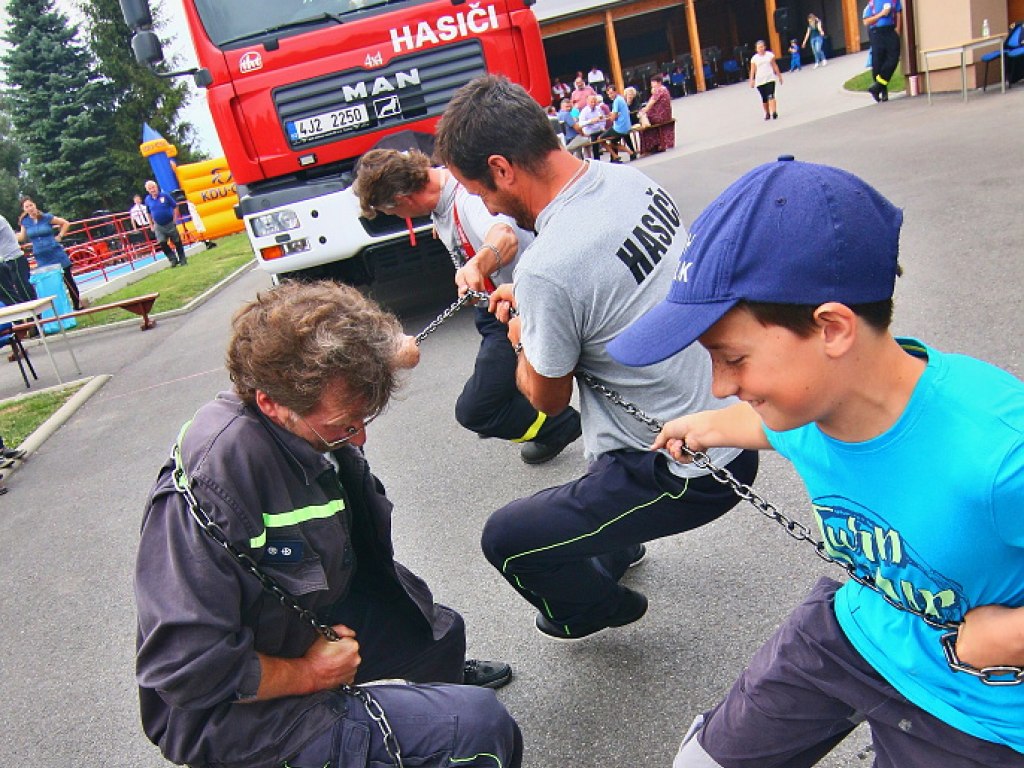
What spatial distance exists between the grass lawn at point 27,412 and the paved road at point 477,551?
0.34 metres

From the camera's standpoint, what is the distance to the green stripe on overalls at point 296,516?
190 centimetres

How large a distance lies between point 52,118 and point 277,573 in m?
48.3

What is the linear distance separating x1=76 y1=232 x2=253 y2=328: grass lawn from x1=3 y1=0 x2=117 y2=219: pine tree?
22.3 metres

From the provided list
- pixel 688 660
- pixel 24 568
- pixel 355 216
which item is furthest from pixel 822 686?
pixel 355 216

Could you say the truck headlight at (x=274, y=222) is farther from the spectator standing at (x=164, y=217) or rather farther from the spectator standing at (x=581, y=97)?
the spectator standing at (x=581, y=97)

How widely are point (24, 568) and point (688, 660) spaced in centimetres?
408

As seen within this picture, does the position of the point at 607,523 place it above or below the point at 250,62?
below

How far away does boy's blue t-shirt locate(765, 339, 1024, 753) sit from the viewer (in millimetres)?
1341

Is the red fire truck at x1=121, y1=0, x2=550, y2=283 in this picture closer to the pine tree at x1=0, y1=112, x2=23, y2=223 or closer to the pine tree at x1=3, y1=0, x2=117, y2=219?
the pine tree at x1=3, y1=0, x2=117, y2=219

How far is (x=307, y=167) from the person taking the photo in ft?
23.7

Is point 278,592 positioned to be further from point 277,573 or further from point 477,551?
point 477,551

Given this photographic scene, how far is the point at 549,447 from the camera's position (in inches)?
184

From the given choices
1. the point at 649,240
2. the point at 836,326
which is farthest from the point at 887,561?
the point at 649,240

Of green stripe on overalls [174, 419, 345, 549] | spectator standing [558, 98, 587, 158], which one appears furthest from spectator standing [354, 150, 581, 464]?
spectator standing [558, 98, 587, 158]
